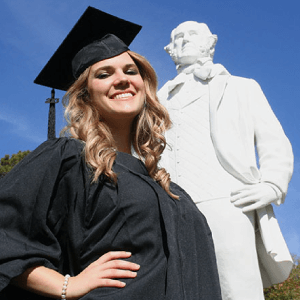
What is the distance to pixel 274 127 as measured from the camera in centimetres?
367

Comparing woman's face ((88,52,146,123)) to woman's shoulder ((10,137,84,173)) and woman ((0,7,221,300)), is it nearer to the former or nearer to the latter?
woman ((0,7,221,300))

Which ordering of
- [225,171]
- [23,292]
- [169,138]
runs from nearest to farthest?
1. [23,292]
2. [225,171]
3. [169,138]

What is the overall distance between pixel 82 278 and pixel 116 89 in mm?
897

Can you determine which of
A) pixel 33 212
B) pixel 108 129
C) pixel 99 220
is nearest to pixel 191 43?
pixel 108 129

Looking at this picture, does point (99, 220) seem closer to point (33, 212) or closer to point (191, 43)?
point (33, 212)

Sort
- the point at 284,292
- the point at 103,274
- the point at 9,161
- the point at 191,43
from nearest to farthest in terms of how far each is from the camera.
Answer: the point at 103,274
the point at 191,43
the point at 284,292
the point at 9,161

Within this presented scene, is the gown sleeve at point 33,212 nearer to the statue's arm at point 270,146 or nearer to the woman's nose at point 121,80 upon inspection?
the woman's nose at point 121,80

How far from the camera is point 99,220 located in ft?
6.04

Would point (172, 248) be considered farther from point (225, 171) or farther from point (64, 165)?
point (225, 171)

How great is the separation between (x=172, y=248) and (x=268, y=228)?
5.60 ft

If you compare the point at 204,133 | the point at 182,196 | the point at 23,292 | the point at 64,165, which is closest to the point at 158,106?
the point at 182,196

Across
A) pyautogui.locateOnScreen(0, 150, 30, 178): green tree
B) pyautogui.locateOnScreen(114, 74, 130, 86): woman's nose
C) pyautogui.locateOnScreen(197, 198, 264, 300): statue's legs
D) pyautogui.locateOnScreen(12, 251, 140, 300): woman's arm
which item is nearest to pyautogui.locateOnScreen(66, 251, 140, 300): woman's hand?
pyautogui.locateOnScreen(12, 251, 140, 300): woman's arm

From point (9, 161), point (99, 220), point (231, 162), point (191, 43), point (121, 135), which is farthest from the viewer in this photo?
point (9, 161)

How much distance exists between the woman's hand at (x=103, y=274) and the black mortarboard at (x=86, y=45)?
98cm
